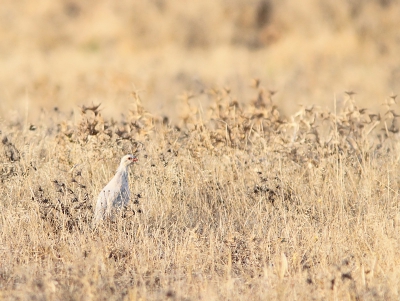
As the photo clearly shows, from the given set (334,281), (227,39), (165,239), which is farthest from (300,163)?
(227,39)

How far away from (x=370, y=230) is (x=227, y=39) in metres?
18.5

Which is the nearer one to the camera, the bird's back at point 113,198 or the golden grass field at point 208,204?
the golden grass field at point 208,204

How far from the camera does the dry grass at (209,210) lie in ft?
16.1

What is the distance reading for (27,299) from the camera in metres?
4.38

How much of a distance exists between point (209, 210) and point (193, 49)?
1745 centimetres

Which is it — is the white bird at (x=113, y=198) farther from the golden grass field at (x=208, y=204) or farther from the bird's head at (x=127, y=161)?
the golden grass field at (x=208, y=204)

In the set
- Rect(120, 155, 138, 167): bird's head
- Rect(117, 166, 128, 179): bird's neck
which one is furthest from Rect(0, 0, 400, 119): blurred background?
Rect(117, 166, 128, 179): bird's neck

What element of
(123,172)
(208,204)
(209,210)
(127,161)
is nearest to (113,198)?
(123,172)

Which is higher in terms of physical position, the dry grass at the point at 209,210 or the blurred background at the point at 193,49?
the blurred background at the point at 193,49

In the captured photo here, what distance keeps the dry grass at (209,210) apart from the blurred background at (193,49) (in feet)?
25.2

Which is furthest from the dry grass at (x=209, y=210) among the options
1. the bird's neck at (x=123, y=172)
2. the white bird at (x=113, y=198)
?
the bird's neck at (x=123, y=172)

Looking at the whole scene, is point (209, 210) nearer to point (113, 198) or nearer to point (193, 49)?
point (113, 198)

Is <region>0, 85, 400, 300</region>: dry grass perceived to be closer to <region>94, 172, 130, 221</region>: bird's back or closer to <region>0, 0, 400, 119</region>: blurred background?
<region>94, 172, 130, 221</region>: bird's back

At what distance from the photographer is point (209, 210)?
662cm
